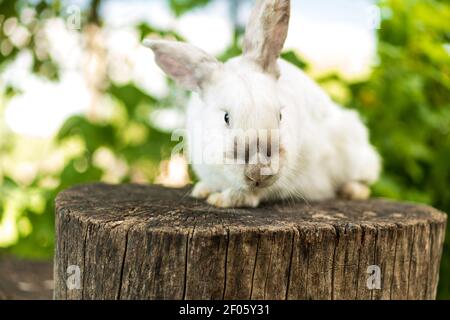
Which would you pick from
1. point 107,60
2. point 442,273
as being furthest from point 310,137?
point 107,60

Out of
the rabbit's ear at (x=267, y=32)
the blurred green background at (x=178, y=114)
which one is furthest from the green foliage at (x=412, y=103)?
the rabbit's ear at (x=267, y=32)

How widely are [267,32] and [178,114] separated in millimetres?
1976

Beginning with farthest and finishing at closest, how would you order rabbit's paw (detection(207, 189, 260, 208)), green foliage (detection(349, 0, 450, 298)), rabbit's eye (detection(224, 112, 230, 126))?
green foliage (detection(349, 0, 450, 298))
rabbit's paw (detection(207, 189, 260, 208))
rabbit's eye (detection(224, 112, 230, 126))

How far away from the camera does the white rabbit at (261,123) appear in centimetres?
266

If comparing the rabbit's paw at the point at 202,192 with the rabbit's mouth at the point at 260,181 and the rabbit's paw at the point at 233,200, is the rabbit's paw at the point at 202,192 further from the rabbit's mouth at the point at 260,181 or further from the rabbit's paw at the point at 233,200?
the rabbit's mouth at the point at 260,181

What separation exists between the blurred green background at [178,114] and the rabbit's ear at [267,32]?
1163 millimetres

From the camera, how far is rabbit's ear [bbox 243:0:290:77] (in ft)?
9.56

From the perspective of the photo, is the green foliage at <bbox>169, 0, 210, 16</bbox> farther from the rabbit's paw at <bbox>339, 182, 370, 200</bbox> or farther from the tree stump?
the tree stump

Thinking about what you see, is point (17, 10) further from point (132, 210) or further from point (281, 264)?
point (281, 264)

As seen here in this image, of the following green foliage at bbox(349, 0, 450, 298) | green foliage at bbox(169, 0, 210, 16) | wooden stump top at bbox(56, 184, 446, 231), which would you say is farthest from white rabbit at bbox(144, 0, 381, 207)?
green foliage at bbox(169, 0, 210, 16)

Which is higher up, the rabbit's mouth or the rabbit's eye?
the rabbit's eye

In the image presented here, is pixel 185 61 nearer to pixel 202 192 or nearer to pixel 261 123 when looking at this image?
pixel 261 123

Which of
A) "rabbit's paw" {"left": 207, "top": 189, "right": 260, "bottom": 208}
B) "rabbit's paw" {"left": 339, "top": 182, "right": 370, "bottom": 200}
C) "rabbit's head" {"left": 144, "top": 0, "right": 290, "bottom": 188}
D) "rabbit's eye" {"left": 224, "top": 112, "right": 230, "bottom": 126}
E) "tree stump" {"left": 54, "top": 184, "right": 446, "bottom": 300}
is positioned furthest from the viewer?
"rabbit's paw" {"left": 339, "top": 182, "right": 370, "bottom": 200}

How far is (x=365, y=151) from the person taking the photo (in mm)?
3781
